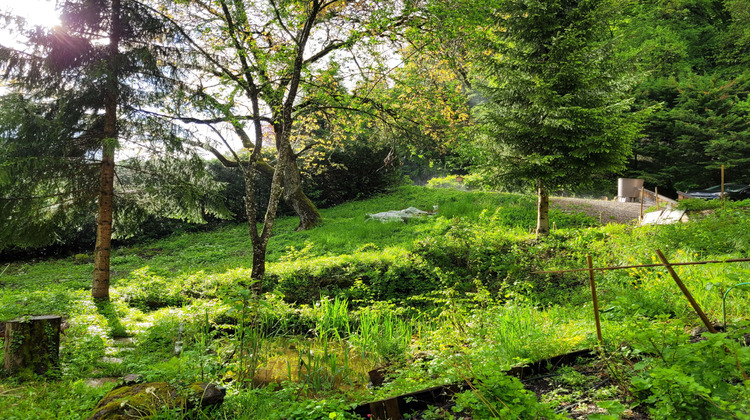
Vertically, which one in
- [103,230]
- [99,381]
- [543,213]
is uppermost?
[543,213]

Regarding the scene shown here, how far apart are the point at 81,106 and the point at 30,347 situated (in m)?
3.82

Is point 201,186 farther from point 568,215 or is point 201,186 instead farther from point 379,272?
point 568,215

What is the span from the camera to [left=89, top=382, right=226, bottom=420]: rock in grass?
92.2 inches

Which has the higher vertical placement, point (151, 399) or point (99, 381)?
point (151, 399)

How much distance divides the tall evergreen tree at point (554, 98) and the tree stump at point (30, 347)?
737cm

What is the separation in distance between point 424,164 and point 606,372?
78.2 feet

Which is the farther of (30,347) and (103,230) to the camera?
(103,230)

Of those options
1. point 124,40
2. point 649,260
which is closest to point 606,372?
point 649,260

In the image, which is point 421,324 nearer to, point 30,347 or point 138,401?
point 138,401

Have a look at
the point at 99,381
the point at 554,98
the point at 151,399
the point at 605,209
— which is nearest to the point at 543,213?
the point at 554,98

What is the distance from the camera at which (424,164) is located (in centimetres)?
2597

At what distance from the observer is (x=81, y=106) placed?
5688 millimetres

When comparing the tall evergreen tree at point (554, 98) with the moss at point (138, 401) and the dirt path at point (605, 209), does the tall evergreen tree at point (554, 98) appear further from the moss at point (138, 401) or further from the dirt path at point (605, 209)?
the moss at point (138, 401)

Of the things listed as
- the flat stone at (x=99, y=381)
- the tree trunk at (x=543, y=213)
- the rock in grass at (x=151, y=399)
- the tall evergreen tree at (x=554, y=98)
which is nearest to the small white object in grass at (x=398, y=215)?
the tall evergreen tree at (x=554, y=98)
